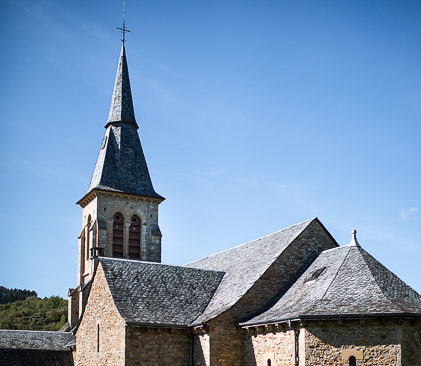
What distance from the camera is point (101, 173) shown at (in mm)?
36938

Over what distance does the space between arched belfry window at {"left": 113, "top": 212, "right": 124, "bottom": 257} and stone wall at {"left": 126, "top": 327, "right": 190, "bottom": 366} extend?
52.9 ft

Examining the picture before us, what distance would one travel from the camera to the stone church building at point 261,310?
52.7 feet

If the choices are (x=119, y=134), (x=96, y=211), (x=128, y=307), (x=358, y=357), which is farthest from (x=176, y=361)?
(x=119, y=134)

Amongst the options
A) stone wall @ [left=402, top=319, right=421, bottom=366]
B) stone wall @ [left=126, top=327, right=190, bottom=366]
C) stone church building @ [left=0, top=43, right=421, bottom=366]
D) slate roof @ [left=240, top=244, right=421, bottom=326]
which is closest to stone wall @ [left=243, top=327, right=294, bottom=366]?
Result: stone church building @ [left=0, top=43, right=421, bottom=366]

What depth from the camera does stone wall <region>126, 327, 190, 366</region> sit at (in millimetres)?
19344

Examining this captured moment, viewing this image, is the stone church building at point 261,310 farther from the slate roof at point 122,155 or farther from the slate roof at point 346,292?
the slate roof at point 122,155

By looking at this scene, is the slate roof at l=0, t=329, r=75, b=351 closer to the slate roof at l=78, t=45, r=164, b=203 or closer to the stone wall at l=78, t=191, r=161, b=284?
the stone wall at l=78, t=191, r=161, b=284

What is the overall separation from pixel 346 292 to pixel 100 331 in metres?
10.1

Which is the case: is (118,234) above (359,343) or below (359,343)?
above

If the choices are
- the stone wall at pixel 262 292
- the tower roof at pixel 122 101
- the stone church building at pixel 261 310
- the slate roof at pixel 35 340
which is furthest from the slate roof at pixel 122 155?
the stone wall at pixel 262 292

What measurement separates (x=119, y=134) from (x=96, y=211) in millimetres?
5924

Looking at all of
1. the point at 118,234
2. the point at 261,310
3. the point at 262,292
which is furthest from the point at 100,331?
the point at 118,234

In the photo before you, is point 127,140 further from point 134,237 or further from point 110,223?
point 134,237

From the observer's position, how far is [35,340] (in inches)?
1250
